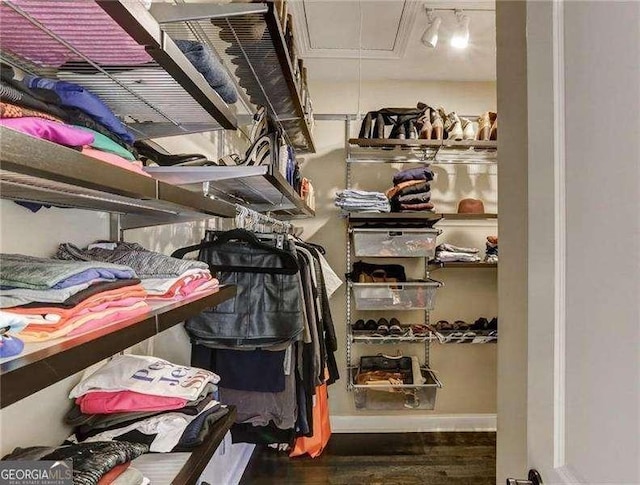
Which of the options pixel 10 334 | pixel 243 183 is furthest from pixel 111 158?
pixel 243 183

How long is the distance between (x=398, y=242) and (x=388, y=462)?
136 centimetres

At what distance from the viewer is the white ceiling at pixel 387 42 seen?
2.20 m

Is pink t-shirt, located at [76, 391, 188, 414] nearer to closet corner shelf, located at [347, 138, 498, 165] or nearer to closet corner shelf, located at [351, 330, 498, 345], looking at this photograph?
closet corner shelf, located at [351, 330, 498, 345]

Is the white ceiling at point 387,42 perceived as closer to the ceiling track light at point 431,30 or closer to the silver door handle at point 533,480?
the ceiling track light at point 431,30

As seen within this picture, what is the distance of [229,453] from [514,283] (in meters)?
1.80

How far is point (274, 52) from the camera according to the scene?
145 centimetres

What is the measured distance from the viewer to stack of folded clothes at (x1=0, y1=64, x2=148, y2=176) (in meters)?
0.56

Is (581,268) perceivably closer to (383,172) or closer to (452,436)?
(383,172)

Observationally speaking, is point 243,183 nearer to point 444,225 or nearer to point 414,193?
point 414,193

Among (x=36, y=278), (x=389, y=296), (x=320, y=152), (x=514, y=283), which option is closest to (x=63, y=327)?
(x=36, y=278)

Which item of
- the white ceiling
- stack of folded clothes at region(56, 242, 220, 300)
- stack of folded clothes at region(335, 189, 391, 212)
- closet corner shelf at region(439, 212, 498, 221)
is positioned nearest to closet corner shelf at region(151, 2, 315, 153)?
stack of folded clothes at region(56, 242, 220, 300)

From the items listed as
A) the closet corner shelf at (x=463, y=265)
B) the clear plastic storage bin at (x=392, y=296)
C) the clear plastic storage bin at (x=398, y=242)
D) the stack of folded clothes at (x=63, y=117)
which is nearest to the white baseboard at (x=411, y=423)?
the clear plastic storage bin at (x=392, y=296)

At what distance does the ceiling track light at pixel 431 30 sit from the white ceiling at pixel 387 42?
0.04 m

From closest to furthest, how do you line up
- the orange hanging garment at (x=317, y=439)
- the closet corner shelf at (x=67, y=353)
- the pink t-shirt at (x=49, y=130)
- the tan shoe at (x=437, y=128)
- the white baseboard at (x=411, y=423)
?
the closet corner shelf at (x=67, y=353) → the pink t-shirt at (x=49, y=130) → the orange hanging garment at (x=317, y=439) → the tan shoe at (x=437, y=128) → the white baseboard at (x=411, y=423)
